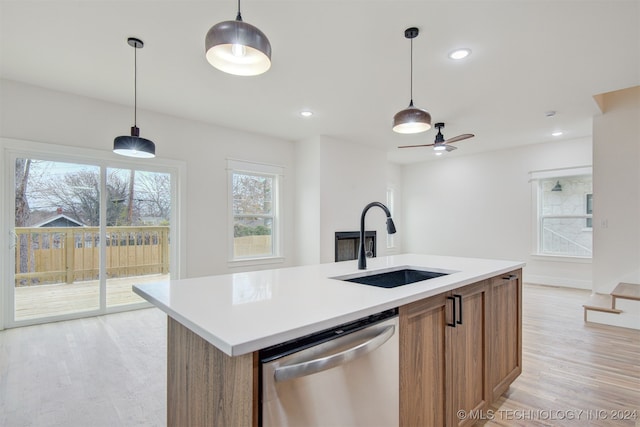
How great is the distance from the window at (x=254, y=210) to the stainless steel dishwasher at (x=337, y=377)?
410 cm

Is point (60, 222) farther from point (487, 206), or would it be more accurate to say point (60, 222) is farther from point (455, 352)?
point (487, 206)

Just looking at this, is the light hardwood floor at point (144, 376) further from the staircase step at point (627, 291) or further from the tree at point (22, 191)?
the tree at point (22, 191)

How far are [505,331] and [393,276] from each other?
78 centimetres

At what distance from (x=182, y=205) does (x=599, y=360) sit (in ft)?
16.1

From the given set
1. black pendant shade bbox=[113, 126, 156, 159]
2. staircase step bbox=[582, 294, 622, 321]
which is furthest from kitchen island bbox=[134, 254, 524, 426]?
staircase step bbox=[582, 294, 622, 321]

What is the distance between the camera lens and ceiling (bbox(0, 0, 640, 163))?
221 centimetres

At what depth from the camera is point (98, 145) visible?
3922 mm

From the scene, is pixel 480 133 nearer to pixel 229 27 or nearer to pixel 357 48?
pixel 357 48

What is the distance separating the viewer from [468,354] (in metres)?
1.70

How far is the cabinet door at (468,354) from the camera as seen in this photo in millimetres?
1587

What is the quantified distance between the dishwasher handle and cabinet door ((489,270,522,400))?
109 cm

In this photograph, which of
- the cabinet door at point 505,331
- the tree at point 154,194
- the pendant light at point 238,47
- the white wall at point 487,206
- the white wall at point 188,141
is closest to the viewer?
the pendant light at point 238,47

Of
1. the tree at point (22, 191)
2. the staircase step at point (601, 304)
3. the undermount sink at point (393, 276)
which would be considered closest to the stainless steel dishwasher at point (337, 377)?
the undermount sink at point (393, 276)

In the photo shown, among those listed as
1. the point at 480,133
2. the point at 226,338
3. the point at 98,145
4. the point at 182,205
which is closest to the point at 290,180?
the point at 182,205
